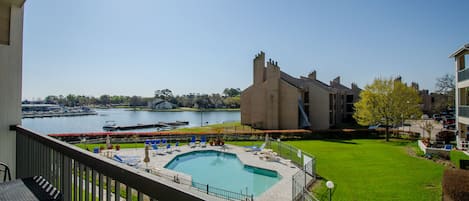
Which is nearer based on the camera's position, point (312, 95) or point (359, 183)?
point (359, 183)

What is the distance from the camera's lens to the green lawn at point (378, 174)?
34.8 ft

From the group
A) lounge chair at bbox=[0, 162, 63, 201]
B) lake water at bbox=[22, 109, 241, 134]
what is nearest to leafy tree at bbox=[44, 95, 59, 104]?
lake water at bbox=[22, 109, 241, 134]

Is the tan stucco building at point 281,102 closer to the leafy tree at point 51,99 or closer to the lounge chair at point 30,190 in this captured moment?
the lounge chair at point 30,190

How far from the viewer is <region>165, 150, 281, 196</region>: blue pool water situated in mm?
13625

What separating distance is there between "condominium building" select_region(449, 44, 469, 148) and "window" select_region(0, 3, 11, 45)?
20.8 metres

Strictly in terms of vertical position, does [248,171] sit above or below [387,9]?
below

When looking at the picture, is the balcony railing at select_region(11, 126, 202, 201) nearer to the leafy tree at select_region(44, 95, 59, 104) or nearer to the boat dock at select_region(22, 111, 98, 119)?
the boat dock at select_region(22, 111, 98, 119)

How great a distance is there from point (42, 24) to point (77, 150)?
8524 mm

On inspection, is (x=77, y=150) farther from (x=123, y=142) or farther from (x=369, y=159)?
(x=123, y=142)

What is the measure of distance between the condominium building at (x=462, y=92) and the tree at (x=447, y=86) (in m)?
36.5


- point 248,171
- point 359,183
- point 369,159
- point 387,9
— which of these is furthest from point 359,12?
point 248,171

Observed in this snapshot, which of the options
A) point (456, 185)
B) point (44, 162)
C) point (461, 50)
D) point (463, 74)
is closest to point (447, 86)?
point (463, 74)

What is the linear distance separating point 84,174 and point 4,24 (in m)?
3.97

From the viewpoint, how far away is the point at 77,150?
2090 mm
